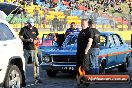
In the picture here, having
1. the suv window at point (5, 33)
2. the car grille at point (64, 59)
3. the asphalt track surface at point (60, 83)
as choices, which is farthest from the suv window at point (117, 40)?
the suv window at point (5, 33)

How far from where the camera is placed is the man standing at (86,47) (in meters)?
9.93

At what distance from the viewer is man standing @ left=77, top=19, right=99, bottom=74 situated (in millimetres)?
9930

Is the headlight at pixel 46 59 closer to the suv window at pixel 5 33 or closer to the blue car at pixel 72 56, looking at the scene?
the blue car at pixel 72 56

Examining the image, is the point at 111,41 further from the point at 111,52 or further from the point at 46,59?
the point at 46,59

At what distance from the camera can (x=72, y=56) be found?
44.4 feet

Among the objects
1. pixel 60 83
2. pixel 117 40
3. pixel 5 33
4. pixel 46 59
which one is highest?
pixel 5 33

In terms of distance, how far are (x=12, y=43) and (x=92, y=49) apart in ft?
6.79

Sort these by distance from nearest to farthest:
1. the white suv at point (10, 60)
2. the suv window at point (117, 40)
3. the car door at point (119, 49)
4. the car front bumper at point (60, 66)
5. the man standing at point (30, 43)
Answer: the white suv at point (10, 60) → the man standing at point (30, 43) → the car front bumper at point (60, 66) → the car door at point (119, 49) → the suv window at point (117, 40)

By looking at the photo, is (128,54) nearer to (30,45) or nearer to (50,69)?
(50,69)

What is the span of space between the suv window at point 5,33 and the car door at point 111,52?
16.7 feet

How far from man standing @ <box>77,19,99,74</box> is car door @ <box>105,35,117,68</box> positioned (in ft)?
11.9

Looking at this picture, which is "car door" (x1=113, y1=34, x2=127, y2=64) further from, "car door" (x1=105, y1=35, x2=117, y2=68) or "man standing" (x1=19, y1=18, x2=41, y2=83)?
"man standing" (x1=19, y1=18, x2=41, y2=83)

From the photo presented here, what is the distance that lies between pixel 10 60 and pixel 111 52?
5.91m

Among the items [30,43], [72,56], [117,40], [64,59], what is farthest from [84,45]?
[117,40]
